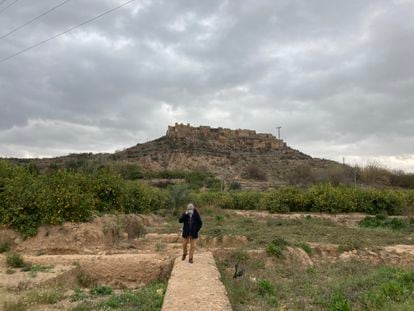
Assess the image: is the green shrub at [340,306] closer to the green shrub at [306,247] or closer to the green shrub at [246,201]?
the green shrub at [306,247]

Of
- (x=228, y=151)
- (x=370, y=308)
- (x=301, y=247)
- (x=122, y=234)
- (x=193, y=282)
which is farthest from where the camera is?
(x=228, y=151)

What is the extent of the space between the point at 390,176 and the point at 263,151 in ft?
71.3

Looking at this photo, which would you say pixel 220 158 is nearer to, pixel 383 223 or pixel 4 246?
pixel 383 223

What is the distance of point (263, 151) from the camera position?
72625mm

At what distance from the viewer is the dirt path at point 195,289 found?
277 inches

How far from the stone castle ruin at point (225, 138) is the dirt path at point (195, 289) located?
192 ft

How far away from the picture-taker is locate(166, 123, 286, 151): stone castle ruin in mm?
72250

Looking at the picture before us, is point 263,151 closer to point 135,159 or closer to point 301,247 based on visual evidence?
point 135,159

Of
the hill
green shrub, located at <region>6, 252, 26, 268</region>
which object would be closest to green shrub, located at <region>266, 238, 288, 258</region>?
green shrub, located at <region>6, 252, 26, 268</region>

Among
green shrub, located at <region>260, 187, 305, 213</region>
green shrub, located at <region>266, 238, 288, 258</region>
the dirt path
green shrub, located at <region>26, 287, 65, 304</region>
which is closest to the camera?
the dirt path

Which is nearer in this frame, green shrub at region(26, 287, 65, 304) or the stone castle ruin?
green shrub at region(26, 287, 65, 304)

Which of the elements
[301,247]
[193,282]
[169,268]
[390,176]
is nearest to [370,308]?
[193,282]

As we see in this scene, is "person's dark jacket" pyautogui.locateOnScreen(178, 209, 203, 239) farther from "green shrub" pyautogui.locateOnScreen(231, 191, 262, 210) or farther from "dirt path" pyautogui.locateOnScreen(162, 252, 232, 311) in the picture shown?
"green shrub" pyautogui.locateOnScreen(231, 191, 262, 210)

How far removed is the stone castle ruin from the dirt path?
58.6 m
